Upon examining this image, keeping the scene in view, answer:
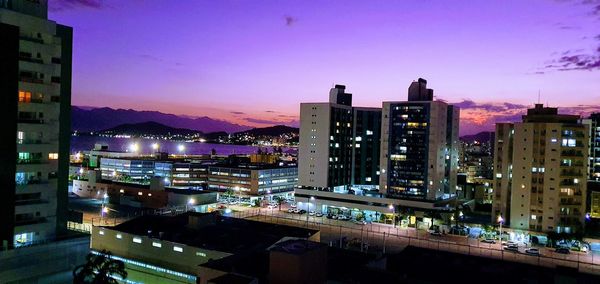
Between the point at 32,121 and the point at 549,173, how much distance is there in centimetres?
5193

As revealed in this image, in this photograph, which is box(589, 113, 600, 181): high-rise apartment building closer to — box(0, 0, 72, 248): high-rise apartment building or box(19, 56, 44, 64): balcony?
box(0, 0, 72, 248): high-rise apartment building

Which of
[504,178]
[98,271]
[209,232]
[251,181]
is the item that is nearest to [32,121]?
[98,271]

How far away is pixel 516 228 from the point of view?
58562mm

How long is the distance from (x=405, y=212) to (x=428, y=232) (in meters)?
5.91

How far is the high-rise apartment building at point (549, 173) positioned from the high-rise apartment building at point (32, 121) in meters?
48.6

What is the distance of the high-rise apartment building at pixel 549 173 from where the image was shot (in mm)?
56719

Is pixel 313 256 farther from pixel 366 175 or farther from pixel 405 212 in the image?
pixel 366 175

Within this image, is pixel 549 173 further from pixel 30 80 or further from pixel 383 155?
pixel 30 80

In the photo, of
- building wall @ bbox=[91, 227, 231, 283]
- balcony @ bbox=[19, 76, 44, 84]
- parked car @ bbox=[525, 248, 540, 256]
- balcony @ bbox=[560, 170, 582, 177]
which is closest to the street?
parked car @ bbox=[525, 248, 540, 256]

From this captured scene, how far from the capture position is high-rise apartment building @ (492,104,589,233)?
5672 centimetres

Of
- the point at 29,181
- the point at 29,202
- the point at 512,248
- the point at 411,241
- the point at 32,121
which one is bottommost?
the point at 411,241

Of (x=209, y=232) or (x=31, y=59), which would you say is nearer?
(x=31, y=59)

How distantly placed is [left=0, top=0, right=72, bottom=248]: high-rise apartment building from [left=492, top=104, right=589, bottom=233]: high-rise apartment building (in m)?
48.6

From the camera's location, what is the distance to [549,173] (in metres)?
57.5
